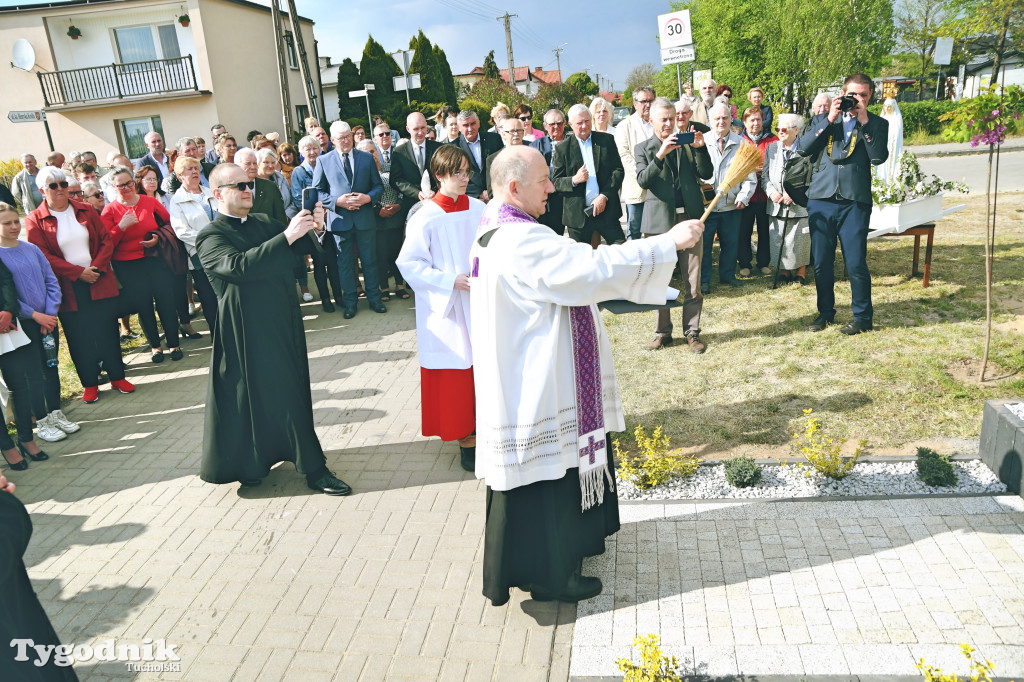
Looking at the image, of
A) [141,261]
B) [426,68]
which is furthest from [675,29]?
[426,68]

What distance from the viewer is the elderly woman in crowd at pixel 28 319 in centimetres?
600

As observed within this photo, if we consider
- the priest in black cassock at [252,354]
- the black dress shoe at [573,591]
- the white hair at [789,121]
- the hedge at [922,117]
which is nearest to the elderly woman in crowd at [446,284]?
the priest in black cassock at [252,354]

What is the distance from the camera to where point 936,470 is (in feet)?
14.6

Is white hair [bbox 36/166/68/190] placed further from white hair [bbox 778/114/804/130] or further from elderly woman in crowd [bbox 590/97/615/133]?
white hair [bbox 778/114/804/130]

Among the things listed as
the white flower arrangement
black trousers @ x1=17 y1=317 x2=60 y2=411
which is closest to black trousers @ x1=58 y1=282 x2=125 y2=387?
black trousers @ x1=17 y1=317 x2=60 y2=411

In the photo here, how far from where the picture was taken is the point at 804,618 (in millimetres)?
3410

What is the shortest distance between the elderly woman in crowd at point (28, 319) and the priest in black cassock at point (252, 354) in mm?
2297

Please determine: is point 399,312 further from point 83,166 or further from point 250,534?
point 250,534

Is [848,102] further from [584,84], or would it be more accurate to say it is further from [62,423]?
[584,84]

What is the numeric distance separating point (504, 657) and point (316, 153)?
8.29 metres

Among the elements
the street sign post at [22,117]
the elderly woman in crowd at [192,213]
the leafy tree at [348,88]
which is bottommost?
the elderly woman in crowd at [192,213]

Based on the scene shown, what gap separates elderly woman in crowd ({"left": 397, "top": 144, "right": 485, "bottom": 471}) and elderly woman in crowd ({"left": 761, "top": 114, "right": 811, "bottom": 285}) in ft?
17.3

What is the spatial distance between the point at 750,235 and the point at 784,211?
47.0 inches

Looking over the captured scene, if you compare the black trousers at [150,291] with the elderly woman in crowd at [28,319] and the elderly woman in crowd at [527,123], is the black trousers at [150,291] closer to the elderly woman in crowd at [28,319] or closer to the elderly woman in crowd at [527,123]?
the elderly woman in crowd at [28,319]
